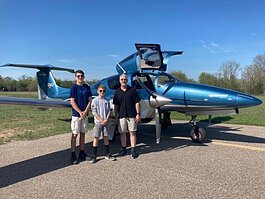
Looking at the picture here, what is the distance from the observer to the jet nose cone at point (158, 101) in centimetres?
717

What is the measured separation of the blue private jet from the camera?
7.29 metres

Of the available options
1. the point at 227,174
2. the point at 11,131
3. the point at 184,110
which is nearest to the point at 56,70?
the point at 11,131

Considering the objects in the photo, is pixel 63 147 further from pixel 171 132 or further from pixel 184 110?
pixel 171 132

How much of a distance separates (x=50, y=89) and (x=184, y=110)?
788 centimetres

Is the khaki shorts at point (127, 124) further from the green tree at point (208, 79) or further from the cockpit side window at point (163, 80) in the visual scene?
the green tree at point (208, 79)

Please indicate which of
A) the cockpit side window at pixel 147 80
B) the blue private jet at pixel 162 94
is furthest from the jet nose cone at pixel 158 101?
the cockpit side window at pixel 147 80

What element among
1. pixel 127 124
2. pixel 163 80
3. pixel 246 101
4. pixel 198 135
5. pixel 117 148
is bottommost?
pixel 117 148

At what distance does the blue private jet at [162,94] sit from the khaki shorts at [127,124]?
35.0 inches

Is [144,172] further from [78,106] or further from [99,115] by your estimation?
[78,106]

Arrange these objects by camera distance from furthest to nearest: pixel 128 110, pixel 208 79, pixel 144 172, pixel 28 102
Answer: pixel 208 79
pixel 28 102
pixel 128 110
pixel 144 172

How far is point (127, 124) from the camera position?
264 inches

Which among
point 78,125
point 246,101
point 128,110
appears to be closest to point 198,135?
point 246,101

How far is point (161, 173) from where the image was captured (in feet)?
17.7

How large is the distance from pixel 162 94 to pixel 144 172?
3.34m
